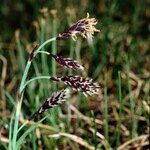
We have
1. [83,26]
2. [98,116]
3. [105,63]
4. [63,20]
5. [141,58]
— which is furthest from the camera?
[63,20]

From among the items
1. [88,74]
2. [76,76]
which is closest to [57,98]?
[76,76]

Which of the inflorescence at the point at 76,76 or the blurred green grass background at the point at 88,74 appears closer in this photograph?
the inflorescence at the point at 76,76

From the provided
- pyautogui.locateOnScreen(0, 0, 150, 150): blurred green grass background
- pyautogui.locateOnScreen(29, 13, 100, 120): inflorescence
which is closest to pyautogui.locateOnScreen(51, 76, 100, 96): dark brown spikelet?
pyautogui.locateOnScreen(29, 13, 100, 120): inflorescence

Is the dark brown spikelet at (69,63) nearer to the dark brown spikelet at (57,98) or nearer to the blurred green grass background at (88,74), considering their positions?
the dark brown spikelet at (57,98)

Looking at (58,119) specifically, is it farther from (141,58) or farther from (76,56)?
(141,58)

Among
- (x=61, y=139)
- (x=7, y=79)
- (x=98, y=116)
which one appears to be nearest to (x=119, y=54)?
(x=98, y=116)

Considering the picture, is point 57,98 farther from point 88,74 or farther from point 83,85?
point 88,74

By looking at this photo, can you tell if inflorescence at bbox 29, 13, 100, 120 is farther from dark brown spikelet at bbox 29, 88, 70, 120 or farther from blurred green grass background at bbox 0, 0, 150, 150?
blurred green grass background at bbox 0, 0, 150, 150

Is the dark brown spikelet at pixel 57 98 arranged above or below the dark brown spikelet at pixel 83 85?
below

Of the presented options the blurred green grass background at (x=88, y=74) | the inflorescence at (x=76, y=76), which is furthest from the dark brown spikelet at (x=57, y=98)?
the blurred green grass background at (x=88, y=74)
